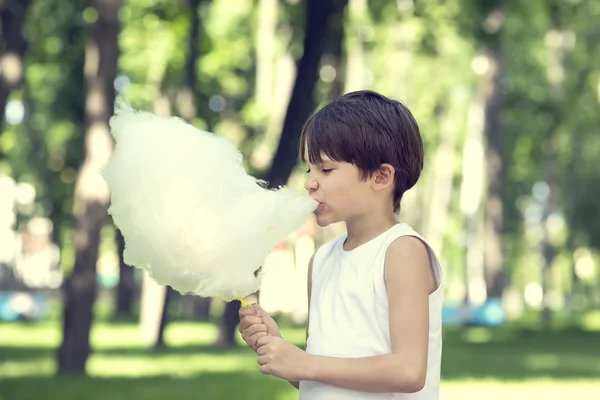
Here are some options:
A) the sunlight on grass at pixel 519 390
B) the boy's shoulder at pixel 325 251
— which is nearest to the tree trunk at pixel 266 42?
the sunlight on grass at pixel 519 390

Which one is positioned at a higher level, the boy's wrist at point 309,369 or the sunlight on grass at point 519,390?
the sunlight on grass at point 519,390

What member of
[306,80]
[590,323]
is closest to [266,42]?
[306,80]

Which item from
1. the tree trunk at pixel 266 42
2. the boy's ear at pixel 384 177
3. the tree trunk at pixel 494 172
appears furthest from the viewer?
the tree trunk at pixel 494 172

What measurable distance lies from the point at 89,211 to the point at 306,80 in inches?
118

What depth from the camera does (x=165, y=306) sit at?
2375 centimetres

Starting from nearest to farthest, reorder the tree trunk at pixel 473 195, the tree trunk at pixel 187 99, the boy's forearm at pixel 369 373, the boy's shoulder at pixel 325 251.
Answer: the boy's forearm at pixel 369 373 < the boy's shoulder at pixel 325 251 < the tree trunk at pixel 187 99 < the tree trunk at pixel 473 195

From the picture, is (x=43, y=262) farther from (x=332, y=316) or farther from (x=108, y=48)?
(x=332, y=316)

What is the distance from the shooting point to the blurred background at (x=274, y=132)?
56.3 feet

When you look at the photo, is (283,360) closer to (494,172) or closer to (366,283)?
(366,283)

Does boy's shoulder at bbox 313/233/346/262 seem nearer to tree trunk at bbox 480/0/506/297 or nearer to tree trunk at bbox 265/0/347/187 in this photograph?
tree trunk at bbox 265/0/347/187

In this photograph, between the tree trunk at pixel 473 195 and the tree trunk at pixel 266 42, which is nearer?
the tree trunk at pixel 266 42

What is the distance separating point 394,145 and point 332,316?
48 centimetres

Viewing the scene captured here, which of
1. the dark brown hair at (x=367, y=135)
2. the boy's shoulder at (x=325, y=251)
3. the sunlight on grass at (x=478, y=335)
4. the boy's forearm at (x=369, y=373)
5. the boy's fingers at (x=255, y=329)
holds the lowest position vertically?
the boy's forearm at (x=369, y=373)

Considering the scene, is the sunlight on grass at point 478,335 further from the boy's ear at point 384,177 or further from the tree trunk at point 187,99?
the boy's ear at point 384,177
